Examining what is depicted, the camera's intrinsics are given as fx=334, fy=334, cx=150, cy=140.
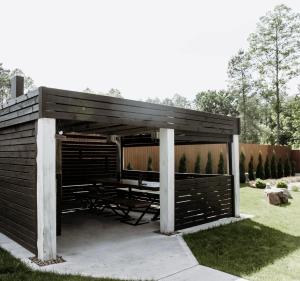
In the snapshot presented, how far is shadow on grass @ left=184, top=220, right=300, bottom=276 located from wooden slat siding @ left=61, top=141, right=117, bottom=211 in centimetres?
410

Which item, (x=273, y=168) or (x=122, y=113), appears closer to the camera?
(x=122, y=113)

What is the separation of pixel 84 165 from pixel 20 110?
4.87 metres

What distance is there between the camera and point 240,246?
20.0ft

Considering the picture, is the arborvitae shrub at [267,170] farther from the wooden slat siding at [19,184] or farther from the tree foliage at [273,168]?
the wooden slat siding at [19,184]

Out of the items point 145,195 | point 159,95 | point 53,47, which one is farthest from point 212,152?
point 159,95

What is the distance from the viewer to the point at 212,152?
2038 cm

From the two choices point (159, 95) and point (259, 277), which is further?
point (159, 95)

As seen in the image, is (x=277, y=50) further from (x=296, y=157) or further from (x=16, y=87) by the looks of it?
(x=16, y=87)

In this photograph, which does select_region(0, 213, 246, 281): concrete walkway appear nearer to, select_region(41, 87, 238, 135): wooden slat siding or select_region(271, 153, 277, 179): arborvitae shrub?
select_region(41, 87, 238, 135): wooden slat siding

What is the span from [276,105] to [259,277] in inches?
974

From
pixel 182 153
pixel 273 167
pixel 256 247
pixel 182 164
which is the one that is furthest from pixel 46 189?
pixel 273 167

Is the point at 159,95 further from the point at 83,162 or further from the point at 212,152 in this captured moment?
the point at 83,162

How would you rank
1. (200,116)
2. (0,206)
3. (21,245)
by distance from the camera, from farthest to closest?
(200,116), (0,206), (21,245)

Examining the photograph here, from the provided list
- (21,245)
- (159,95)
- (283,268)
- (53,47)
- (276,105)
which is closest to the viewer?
(283,268)
